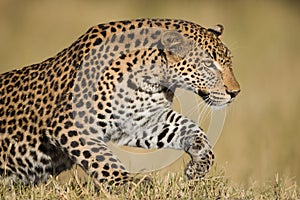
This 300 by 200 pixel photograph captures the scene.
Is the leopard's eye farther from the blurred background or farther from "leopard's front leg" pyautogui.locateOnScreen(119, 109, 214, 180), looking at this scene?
the blurred background

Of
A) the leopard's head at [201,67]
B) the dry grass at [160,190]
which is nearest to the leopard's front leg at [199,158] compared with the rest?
the dry grass at [160,190]

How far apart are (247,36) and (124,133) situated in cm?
718

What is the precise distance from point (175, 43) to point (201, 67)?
0.27m

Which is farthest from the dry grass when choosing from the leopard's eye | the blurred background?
the blurred background

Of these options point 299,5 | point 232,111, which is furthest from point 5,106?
point 299,5

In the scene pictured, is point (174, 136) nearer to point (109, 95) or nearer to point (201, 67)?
point (201, 67)

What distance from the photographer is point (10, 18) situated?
15.3 m

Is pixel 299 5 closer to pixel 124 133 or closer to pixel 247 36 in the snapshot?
pixel 247 36

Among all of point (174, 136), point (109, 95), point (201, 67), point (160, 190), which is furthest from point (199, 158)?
point (160, 190)

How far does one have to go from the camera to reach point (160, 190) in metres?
6.68

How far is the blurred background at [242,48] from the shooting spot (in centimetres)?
1091

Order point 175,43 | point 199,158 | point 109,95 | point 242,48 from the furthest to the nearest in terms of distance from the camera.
→ point 242,48 → point 199,158 → point 175,43 → point 109,95

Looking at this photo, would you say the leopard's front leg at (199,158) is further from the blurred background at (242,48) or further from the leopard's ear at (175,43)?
the blurred background at (242,48)

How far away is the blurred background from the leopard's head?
7.56 ft
